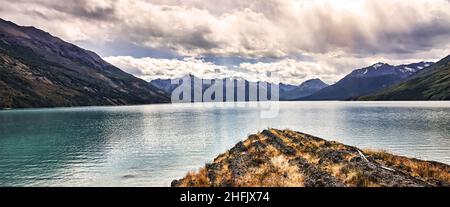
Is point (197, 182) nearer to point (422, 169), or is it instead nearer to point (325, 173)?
point (325, 173)

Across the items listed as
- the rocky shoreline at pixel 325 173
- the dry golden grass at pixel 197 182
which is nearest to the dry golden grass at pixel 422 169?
the rocky shoreline at pixel 325 173

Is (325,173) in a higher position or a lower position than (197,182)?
higher

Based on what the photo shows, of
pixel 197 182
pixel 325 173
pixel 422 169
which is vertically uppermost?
pixel 325 173

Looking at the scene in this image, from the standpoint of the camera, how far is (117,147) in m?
66.9

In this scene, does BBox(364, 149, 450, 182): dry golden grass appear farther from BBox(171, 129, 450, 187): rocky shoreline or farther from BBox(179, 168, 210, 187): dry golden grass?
BBox(179, 168, 210, 187): dry golden grass

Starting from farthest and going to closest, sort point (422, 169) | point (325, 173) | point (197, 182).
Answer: point (197, 182), point (422, 169), point (325, 173)

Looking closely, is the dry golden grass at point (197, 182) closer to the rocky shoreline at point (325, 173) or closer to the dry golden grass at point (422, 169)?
the rocky shoreline at point (325, 173)

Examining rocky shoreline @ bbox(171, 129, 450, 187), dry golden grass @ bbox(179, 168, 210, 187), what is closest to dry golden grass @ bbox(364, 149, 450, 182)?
rocky shoreline @ bbox(171, 129, 450, 187)

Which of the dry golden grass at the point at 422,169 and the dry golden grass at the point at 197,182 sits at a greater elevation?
the dry golden grass at the point at 422,169

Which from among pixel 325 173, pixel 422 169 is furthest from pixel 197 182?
pixel 422 169
